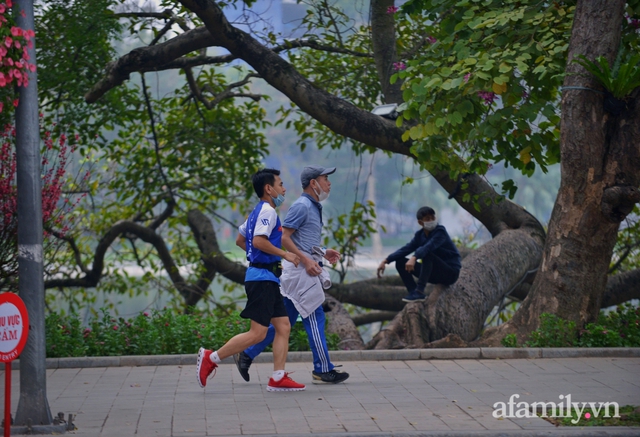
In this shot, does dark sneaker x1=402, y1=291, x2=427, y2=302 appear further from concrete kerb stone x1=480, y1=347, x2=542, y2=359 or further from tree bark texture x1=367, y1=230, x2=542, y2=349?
concrete kerb stone x1=480, y1=347, x2=542, y2=359

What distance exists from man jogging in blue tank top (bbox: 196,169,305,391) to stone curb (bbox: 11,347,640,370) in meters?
1.72

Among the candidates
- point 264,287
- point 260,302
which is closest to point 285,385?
point 260,302

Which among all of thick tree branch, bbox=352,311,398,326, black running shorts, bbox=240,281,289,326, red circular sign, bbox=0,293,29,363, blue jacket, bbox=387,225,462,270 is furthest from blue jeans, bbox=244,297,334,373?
thick tree branch, bbox=352,311,398,326

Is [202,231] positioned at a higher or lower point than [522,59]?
lower

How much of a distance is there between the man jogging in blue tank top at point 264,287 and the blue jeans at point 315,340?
30 cm

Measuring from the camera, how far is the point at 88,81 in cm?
1420

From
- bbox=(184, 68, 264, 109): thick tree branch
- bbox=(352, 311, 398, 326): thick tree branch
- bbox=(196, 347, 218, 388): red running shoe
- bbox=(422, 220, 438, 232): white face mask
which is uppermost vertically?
bbox=(184, 68, 264, 109): thick tree branch

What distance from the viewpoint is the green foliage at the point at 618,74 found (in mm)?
8766

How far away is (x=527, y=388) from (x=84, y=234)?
13.6 meters

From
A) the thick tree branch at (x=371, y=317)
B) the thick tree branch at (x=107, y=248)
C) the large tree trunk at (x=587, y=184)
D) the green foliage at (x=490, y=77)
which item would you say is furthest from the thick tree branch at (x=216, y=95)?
the large tree trunk at (x=587, y=184)

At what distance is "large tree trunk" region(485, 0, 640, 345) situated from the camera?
9320 mm

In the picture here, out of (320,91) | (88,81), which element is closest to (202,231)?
(88,81)

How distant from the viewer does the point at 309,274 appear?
757cm

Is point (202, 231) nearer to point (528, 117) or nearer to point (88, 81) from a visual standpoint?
point (88, 81)
